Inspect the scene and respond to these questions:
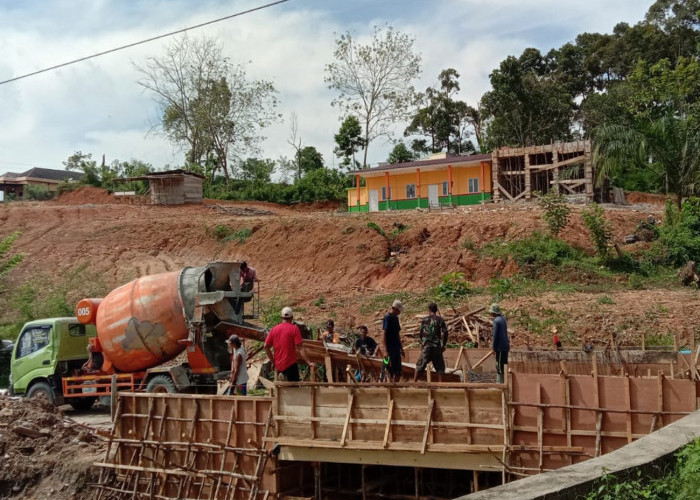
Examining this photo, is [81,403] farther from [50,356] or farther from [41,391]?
[50,356]

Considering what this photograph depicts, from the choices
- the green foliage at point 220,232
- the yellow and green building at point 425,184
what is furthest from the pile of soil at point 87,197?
the yellow and green building at point 425,184

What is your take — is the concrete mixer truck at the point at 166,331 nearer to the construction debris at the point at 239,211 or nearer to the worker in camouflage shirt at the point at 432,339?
the worker in camouflage shirt at the point at 432,339

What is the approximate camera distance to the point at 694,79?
42844mm

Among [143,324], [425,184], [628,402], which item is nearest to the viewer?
Result: [628,402]

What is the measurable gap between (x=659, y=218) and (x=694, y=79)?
1533cm

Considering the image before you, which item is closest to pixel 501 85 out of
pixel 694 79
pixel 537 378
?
pixel 694 79

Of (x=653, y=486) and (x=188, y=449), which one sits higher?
(x=653, y=486)

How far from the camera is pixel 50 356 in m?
18.6

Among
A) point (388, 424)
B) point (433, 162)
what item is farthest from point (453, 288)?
point (433, 162)

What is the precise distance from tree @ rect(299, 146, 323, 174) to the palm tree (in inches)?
1350

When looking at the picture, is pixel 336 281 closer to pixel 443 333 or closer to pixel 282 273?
pixel 282 273

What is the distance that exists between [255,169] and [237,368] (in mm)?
45367

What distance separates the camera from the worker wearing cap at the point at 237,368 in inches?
547

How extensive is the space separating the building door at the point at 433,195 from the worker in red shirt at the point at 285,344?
29.3 m
